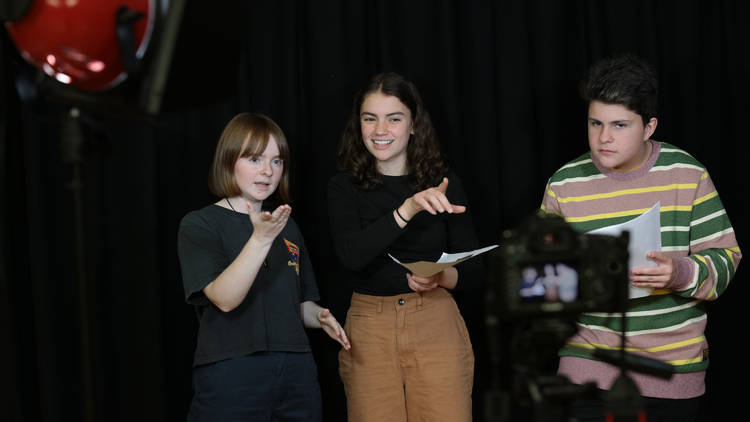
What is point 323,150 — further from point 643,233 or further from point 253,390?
point 643,233

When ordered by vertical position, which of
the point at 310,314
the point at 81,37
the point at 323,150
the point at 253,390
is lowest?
the point at 253,390

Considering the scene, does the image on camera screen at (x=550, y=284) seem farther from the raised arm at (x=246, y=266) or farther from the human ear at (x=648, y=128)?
the human ear at (x=648, y=128)

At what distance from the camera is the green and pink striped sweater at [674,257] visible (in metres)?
1.86

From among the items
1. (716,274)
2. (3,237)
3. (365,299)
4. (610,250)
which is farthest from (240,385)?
(716,274)

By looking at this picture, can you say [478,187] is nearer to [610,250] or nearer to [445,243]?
[445,243]

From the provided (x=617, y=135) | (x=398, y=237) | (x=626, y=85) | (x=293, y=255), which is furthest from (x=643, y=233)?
(x=293, y=255)

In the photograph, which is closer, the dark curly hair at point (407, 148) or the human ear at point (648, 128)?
the human ear at point (648, 128)

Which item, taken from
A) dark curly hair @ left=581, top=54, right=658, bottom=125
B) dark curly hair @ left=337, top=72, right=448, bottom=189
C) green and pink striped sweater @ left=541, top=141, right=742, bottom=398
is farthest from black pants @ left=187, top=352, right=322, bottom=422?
dark curly hair @ left=581, top=54, right=658, bottom=125

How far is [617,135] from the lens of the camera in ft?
6.33

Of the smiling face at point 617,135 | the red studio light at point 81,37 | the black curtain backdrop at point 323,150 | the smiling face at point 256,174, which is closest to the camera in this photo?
the red studio light at point 81,37

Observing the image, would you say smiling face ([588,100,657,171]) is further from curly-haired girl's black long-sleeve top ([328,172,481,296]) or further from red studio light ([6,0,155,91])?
red studio light ([6,0,155,91])

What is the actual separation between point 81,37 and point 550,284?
99 cm

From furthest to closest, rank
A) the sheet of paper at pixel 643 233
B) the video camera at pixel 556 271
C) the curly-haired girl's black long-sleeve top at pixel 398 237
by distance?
the curly-haired girl's black long-sleeve top at pixel 398 237 < the sheet of paper at pixel 643 233 < the video camera at pixel 556 271

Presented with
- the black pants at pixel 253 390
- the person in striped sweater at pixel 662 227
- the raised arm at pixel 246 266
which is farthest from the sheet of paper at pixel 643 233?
the black pants at pixel 253 390
